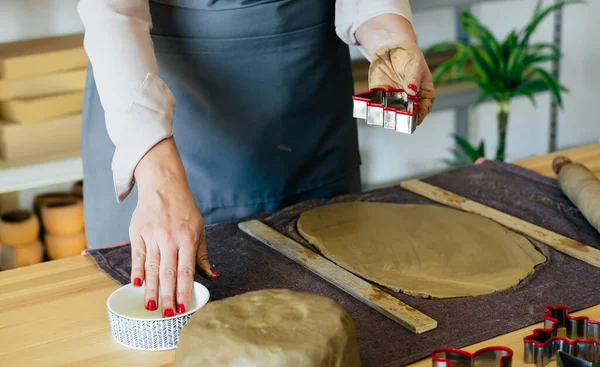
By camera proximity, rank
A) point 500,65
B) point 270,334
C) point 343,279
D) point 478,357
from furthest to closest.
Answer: point 500,65 < point 343,279 < point 478,357 < point 270,334

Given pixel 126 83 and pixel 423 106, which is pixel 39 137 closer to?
pixel 126 83

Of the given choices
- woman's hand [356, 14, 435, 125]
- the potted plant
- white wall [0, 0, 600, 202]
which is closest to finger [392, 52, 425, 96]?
woman's hand [356, 14, 435, 125]

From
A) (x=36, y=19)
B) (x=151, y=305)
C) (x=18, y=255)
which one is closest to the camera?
(x=151, y=305)

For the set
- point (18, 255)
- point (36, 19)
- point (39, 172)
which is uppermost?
point (36, 19)

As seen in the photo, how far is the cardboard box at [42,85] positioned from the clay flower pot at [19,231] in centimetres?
39

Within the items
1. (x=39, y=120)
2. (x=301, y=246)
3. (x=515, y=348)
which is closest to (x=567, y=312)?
(x=515, y=348)

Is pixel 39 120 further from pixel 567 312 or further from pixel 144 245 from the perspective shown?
pixel 567 312

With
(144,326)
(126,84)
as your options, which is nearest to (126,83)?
(126,84)

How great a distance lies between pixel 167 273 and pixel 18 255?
134 cm

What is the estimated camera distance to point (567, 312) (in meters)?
0.98

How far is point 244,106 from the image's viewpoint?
56.7 inches

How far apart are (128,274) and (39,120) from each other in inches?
39.2

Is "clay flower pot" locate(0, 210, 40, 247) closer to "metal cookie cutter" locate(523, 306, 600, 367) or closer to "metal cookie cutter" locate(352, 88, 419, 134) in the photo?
"metal cookie cutter" locate(352, 88, 419, 134)

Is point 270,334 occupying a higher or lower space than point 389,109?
lower
